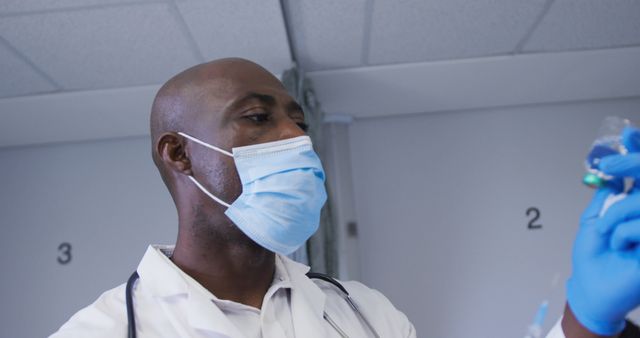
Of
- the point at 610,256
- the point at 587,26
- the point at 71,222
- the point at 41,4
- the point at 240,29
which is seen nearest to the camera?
the point at 610,256

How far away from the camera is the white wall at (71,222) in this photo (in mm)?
2682

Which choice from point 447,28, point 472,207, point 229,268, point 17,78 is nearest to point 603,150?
point 229,268

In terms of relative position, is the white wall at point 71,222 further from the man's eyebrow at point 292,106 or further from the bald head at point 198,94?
the man's eyebrow at point 292,106

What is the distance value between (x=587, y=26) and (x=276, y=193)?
5.78 ft

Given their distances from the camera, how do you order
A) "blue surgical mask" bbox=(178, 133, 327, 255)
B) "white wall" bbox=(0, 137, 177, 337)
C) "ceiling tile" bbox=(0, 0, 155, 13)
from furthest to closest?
"white wall" bbox=(0, 137, 177, 337), "ceiling tile" bbox=(0, 0, 155, 13), "blue surgical mask" bbox=(178, 133, 327, 255)

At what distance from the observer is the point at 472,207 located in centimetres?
269

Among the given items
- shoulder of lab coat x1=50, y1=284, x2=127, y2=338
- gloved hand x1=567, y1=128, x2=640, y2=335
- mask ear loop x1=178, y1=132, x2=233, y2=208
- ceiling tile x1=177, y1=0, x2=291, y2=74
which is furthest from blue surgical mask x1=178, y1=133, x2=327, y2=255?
ceiling tile x1=177, y1=0, x2=291, y2=74

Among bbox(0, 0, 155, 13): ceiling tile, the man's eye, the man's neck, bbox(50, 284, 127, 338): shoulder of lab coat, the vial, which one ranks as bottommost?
bbox(50, 284, 127, 338): shoulder of lab coat

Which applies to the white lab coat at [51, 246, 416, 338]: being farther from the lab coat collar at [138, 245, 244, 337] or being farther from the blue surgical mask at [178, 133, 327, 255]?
the blue surgical mask at [178, 133, 327, 255]

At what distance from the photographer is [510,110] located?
2.80 m

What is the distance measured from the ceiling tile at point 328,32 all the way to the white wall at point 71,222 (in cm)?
129

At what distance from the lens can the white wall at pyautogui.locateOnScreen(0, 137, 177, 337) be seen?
2.68 meters

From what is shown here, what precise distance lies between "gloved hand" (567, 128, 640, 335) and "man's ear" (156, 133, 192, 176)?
0.77 meters

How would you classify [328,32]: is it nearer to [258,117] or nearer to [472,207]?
[258,117]
